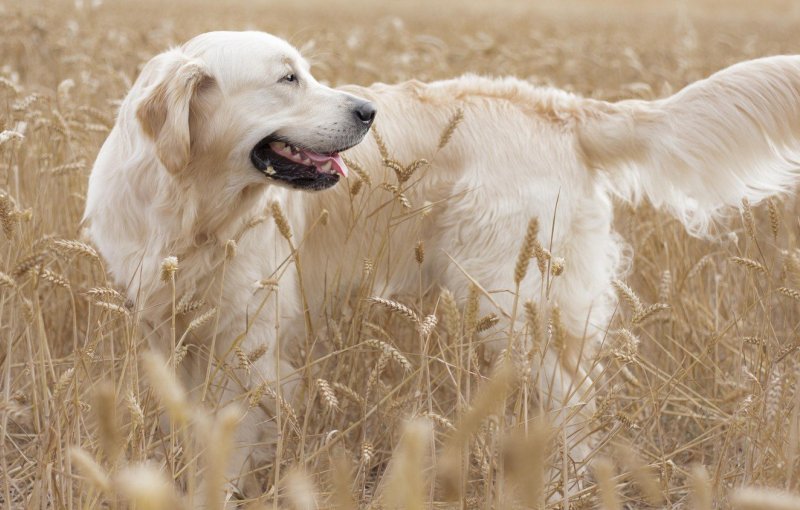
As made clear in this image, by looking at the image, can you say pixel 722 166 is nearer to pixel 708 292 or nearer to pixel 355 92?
pixel 708 292

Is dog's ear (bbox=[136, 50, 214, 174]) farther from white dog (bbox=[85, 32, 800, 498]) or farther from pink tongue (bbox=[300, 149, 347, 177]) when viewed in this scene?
pink tongue (bbox=[300, 149, 347, 177])

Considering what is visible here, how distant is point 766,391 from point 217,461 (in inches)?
62.6

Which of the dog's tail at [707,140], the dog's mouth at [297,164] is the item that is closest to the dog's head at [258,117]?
the dog's mouth at [297,164]

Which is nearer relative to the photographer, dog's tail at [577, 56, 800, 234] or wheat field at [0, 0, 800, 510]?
wheat field at [0, 0, 800, 510]

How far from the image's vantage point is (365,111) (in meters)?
2.65

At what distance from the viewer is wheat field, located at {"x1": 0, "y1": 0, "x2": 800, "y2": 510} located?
4.26ft

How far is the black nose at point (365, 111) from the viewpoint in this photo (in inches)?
104

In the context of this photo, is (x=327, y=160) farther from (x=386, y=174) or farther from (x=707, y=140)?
(x=707, y=140)

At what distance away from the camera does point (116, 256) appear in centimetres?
267

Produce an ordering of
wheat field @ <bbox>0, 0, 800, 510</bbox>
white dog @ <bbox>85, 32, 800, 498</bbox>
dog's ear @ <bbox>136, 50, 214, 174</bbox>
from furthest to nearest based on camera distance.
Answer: white dog @ <bbox>85, 32, 800, 498</bbox> → dog's ear @ <bbox>136, 50, 214, 174</bbox> → wheat field @ <bbox>0, 0, 800, 510</bbox>

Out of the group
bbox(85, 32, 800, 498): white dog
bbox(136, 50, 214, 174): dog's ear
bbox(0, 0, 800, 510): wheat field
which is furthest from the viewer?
Answer: bbox(85, 32, 800, 498): white dog

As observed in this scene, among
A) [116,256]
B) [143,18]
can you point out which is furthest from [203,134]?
[143,18]

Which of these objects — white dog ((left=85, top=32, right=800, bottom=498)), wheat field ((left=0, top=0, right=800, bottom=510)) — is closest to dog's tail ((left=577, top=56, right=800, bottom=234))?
white dog ((left=85, top=32, right=800, bottom=498))

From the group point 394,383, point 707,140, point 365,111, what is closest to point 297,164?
point 365,111
